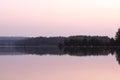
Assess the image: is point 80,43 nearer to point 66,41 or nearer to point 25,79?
point 66,41

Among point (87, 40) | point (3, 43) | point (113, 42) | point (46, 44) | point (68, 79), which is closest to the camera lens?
point (68, 79)

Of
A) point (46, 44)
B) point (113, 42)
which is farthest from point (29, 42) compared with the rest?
point (113, 42)

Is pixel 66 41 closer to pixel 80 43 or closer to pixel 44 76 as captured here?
pixel 80 43

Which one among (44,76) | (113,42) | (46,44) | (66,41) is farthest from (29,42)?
(44,76)

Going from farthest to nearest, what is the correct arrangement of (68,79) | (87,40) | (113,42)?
(87,40), (113,42), (68,79)

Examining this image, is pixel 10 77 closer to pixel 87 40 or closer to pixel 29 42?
pixel 87 40

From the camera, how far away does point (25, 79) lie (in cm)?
2125

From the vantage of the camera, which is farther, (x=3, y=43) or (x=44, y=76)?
(x=3, y=43)

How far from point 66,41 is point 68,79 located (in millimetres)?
74987

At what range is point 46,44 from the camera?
407ft

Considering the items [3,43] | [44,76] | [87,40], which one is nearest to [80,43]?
[87,40]

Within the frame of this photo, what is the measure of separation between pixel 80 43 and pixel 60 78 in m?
69.6

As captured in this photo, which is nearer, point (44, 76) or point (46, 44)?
point (44, 76)

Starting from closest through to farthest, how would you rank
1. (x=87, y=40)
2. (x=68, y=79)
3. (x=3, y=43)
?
(x=68, y=79) → (x=87, y=40) → (x=3, y=43)
